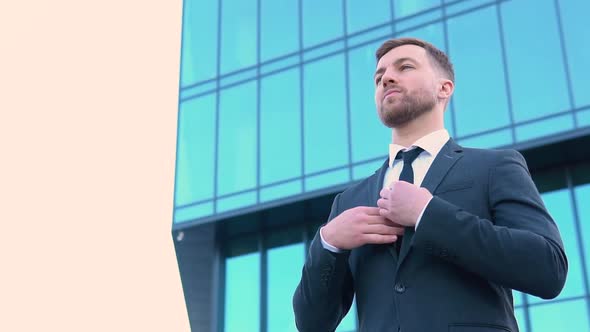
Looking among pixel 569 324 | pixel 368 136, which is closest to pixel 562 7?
pixel 368 136

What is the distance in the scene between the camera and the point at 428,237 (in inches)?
98.3

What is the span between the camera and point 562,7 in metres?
14.9

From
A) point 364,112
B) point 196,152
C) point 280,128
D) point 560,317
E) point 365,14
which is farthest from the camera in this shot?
point 196,152

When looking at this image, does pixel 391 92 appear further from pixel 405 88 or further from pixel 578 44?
pixel 578 44

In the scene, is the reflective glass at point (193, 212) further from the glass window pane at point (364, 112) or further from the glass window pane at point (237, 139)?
→ the glass window pane at point (364, 112)

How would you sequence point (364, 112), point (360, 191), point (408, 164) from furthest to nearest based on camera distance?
1. point (364, 112)
2. point (360, 191)
3. point (408, 164)

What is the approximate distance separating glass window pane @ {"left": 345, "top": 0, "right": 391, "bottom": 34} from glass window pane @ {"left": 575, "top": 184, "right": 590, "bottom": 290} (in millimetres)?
5189

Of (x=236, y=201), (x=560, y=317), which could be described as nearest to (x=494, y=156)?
(x=560, y=317)

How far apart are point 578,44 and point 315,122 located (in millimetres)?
5512

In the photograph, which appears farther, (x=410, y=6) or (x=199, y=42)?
(x=199, y=42)

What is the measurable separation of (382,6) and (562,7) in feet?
12.7

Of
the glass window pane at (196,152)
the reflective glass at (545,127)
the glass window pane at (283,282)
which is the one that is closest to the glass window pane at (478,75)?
the reflective glass at (545,127)

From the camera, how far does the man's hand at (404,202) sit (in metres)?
2.54

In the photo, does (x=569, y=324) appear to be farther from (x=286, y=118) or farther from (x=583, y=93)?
(x=286, y=118)
